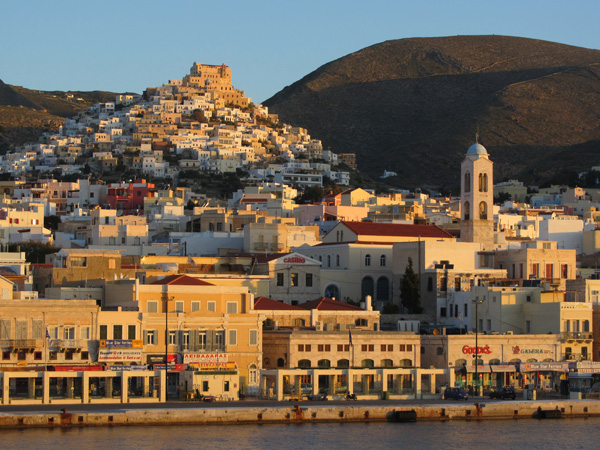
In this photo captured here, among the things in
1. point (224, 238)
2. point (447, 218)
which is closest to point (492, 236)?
point (224, 238)

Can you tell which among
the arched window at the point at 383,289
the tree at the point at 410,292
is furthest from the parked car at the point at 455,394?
the arched window at the point at 383,289

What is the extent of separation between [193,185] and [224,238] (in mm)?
85122

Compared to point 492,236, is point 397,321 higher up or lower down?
lower down

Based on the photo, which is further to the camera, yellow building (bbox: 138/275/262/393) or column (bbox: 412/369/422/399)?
column (bbox: 412/369/422/399)

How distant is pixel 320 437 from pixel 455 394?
12408 millimetres

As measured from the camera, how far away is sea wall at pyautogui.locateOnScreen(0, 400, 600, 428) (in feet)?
183

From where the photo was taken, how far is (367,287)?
91.1 meters

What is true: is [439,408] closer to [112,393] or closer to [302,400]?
[302,400]

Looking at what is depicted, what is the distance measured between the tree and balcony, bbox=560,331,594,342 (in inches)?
491

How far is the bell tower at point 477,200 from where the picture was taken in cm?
9677

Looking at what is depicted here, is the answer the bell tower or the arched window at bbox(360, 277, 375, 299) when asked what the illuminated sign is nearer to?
the arched window at bbox(360, 277, 375, 299)

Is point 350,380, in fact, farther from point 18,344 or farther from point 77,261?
point 77,261

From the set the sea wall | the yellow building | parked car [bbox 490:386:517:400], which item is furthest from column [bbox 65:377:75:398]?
parked car [bbox 490:386:517:400]

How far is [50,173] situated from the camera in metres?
200
